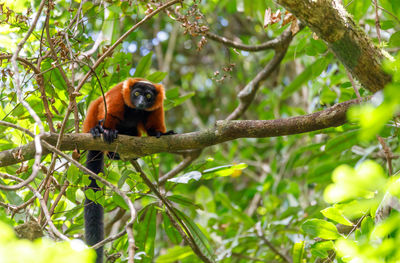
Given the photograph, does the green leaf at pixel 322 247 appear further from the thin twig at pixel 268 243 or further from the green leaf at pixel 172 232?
the thin twig at pixel 268 243

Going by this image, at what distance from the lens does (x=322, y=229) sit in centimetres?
262

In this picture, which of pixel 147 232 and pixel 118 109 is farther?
pixel 118 109

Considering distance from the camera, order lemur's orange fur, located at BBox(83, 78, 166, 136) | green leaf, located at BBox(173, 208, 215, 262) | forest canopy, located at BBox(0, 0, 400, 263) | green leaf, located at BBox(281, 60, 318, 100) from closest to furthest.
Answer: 1. forest canopy, located at BBox(0, 0, 400, 263)
2. green leaf, located at BBox(173, 208, 215, 262)
3. lemur's orange fur, located at BBox(83, 78, 166, 136)
4. green leaf, located at BBox(281, 60, 318, 100)

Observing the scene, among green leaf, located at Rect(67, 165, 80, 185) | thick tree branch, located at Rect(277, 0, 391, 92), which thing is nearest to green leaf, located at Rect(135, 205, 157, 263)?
green leaf, located at Rect(67, 165, 80, 185)

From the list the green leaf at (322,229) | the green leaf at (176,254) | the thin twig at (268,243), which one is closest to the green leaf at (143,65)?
the green leaf at (176,254)

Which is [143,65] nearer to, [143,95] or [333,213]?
[143,95]

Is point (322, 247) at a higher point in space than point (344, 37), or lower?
lower

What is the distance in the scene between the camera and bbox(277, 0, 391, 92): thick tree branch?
2432 mm

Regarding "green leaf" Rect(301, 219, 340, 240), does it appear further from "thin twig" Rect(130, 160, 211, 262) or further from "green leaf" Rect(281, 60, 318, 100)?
"green leaf" Rect(281, 60, 318, 100)

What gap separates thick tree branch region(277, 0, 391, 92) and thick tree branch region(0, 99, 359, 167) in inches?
14.5

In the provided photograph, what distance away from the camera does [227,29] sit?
8.51m

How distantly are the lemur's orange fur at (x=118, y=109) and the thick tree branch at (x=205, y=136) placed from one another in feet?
3.07

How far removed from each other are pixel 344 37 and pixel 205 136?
4.00 ft

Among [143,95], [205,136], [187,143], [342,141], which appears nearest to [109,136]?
[187,143]
